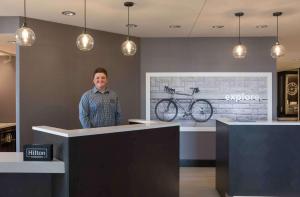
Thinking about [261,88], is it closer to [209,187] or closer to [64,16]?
[209,187]

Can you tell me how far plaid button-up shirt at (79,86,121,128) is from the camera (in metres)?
3.45

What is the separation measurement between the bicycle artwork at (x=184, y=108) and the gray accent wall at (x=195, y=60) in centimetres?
30

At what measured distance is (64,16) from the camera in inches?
176

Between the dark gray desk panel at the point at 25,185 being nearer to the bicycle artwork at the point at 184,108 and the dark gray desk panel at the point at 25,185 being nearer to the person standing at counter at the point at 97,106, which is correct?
the person standing at counter at the point at 97,106

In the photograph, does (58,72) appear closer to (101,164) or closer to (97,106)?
(97,106)

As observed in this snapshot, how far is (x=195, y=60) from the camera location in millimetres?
6047

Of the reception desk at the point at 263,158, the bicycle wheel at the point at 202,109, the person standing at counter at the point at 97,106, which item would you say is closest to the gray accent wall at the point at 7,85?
the bicycle wheel at the point at 202,109

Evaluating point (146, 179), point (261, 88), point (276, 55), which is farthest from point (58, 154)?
point (261, 88)

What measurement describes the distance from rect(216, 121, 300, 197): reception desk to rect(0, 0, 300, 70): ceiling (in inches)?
57.7

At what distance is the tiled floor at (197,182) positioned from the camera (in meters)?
4.38

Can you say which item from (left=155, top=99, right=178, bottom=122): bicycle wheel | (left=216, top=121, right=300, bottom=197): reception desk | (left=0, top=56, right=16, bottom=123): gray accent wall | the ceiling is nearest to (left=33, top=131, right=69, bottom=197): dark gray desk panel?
the ceiling

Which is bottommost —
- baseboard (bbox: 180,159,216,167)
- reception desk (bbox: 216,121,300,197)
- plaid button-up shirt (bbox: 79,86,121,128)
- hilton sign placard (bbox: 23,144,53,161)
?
baseboard (bbox: 180,159,216,167)

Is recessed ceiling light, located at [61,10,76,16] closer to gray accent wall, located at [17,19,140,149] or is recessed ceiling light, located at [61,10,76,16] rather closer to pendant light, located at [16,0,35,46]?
gray accent wall, located at [17,19,140,149]

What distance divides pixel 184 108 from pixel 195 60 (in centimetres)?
92
